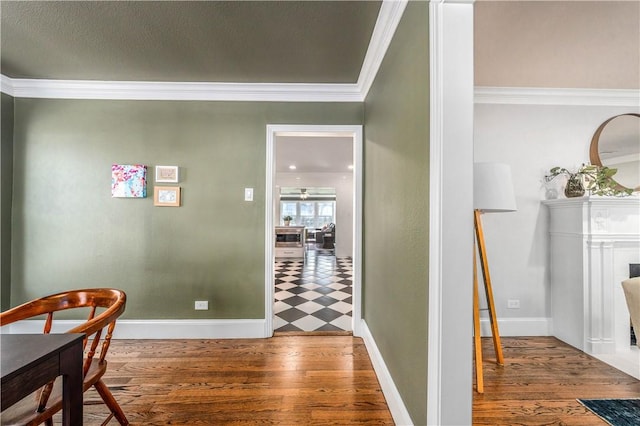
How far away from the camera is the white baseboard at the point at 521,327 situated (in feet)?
8.82

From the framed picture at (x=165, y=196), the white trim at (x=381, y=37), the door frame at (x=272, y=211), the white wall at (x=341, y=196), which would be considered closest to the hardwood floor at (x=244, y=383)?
the door frame at (x=272, y=211)

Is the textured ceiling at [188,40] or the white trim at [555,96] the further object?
the white trim at [555,96]

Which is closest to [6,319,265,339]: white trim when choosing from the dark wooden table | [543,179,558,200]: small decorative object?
the dark wooden table

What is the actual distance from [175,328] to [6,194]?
209cm

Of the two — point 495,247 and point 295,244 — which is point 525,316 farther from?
point 295,244

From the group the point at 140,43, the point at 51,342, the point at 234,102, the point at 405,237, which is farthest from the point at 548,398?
the point at 140,43

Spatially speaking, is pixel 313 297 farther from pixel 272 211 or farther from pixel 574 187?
pixel 574 187

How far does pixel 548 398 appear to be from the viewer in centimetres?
180

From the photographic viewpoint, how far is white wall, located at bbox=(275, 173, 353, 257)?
7.49 m

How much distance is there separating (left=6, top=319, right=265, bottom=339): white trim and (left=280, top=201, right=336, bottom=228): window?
929cm

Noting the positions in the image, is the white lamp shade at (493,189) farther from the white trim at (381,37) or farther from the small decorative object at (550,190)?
the small decorative object at (550,190)

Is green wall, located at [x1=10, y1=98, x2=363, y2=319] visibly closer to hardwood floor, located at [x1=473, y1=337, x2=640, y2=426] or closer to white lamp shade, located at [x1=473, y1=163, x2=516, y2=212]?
white lamp shade, located at [x1=473, y1=163, x2=516, y2=212]

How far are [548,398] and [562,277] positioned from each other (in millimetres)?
1307

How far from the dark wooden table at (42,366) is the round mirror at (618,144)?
4.22m
